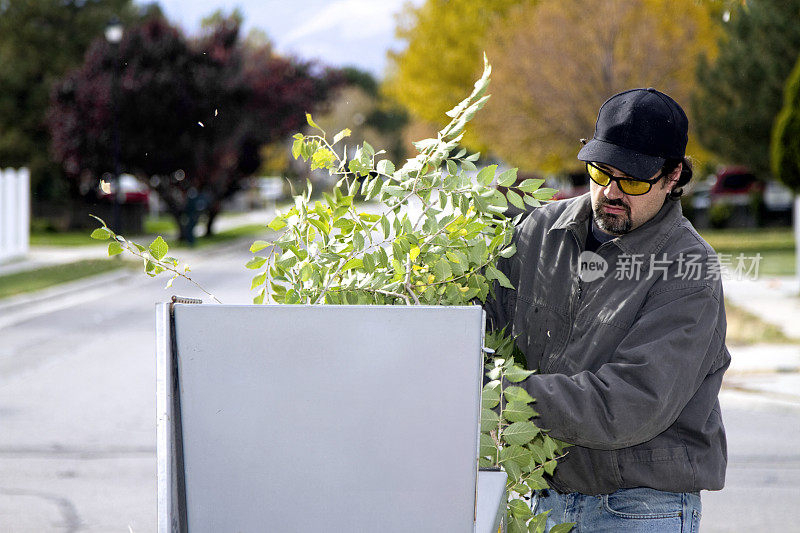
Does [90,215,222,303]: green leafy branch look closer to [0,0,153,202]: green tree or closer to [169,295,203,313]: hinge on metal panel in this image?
[169,295,203,313]: hinge on metal panel

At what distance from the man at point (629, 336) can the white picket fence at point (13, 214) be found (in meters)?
18.6

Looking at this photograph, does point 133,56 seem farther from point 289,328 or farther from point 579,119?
point 289,328

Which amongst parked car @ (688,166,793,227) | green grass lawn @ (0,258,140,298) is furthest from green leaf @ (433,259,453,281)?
parked car @ (688,166,793,227)

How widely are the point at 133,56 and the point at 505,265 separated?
24515mm

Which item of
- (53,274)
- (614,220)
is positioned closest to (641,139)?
(614,220)

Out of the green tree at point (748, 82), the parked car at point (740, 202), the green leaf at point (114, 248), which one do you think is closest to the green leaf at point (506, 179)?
the green leaf at point (114, 248)

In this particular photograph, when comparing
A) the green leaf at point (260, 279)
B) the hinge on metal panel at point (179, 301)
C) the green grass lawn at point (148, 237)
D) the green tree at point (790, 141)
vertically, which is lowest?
the green grass lawn at point (148, 237)

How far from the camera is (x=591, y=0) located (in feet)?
70.9

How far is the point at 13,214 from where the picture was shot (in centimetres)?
1975

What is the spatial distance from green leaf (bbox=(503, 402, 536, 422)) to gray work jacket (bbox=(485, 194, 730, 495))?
4cm

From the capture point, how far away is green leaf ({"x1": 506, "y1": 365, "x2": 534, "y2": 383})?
2068 mm

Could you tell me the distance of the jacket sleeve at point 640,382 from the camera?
6.88 feet

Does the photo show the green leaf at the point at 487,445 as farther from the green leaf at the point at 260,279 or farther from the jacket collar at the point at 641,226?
the green leaf at the point at 260,279

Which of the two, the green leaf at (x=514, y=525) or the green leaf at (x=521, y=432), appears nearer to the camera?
the green leaf at (x=521, y=432)
